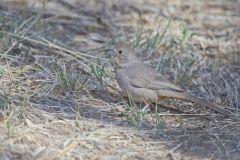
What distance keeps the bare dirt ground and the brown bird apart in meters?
0.12

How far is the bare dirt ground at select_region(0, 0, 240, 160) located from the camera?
194 inches

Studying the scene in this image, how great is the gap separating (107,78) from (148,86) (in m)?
0.77

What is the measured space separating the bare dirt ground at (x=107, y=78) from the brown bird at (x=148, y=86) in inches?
4.9

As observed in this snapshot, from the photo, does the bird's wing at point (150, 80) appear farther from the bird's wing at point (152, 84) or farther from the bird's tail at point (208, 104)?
the bird's tail at point (208, 104)

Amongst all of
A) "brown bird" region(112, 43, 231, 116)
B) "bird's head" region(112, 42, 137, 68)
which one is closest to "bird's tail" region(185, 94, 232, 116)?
"brown bird" region(112, 43, 231, 116)

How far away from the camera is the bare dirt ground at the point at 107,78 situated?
4.93 m

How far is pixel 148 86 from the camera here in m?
5.91

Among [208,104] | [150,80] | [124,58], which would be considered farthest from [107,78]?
[208,104]

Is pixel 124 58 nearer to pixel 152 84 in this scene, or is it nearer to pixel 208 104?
pixel 152 84

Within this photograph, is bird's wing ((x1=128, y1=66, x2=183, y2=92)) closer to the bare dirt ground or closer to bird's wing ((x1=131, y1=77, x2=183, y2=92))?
bird's wing ((x1=131, y1=77, x2=183, y2=92))

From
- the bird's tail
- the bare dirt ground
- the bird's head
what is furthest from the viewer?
the bird's head

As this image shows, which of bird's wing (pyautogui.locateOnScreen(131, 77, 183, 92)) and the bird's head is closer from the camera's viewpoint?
bird's wing (pyautogui.locateOnScreen(131, 77, 183, 92))

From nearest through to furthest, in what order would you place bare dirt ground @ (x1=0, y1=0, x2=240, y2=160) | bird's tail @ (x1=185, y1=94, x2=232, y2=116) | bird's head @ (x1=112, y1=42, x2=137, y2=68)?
1. bare dirt ground @ (x1=0, y1=0, x2=240, y2=160)
2. bird's tail @ (x1=185, y1=94, x2=232, y2=116)
3. bird's head @ (x1=112, y1=42, x2=137, y2=68)

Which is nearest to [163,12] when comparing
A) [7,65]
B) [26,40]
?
[26,40]
